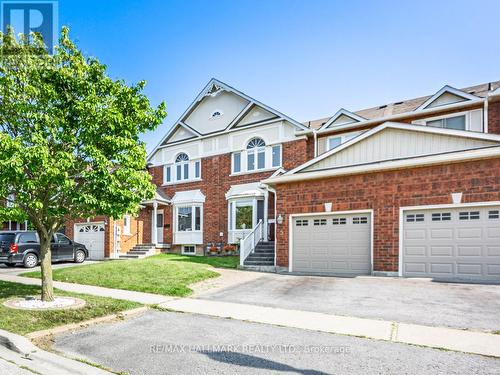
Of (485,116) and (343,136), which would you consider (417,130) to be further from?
(343,136)

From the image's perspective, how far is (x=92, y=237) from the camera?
23.2 m

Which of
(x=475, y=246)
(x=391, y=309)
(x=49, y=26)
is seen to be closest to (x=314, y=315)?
(x=391, y=309)

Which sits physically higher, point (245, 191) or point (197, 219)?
point (245, 191)

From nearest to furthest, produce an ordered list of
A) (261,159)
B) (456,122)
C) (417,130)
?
(417,130), (456,122), (261,159)

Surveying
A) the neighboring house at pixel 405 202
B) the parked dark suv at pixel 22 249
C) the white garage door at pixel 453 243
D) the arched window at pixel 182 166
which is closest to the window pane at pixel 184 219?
the arched window at pixel 182 166

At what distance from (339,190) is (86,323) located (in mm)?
9787

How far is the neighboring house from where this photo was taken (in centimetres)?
1163

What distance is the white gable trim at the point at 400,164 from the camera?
11.5 meters

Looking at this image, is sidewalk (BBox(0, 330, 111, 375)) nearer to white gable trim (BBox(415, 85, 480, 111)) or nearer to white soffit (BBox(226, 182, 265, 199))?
white soffit (BBox(226, 182, 265, 199))

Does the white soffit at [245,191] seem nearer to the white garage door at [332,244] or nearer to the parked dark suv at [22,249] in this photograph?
the white garage door at [332,244]

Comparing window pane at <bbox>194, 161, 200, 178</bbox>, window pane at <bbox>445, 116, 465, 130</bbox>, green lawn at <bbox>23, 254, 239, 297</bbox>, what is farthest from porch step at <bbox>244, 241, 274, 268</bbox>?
window pane at <bbox>445, 116, 465, 130</bbox>

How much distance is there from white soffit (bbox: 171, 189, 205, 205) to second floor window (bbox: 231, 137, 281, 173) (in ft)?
8.67

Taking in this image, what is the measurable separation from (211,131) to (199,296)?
48.1 ft

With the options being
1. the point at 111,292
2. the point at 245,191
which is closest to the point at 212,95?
the point at 245,191
